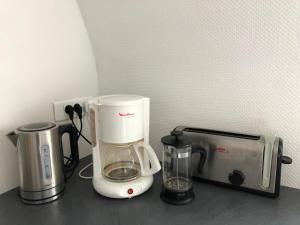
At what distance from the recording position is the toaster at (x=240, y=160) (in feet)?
2.89

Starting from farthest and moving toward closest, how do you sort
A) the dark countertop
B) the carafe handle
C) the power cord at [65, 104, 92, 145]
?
the power cord at [65, 104, 92, 145], the carafe handle, the dark countertop

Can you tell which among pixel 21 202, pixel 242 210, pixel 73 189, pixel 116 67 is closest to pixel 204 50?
pixel 116 67

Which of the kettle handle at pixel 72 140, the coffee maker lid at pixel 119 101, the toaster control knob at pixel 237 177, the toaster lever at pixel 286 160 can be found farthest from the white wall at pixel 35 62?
the toaster lever at pixel 286 160

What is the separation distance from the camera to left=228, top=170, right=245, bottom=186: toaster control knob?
3.02ft

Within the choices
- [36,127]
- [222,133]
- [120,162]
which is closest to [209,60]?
[222,133]

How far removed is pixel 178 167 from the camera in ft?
3.35

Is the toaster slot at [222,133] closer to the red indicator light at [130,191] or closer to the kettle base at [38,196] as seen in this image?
the red indicator light at [130,191]

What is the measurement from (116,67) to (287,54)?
2.28 ft

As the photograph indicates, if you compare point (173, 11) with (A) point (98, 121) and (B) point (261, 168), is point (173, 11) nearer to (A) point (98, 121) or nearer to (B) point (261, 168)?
(A) point (98, 121)

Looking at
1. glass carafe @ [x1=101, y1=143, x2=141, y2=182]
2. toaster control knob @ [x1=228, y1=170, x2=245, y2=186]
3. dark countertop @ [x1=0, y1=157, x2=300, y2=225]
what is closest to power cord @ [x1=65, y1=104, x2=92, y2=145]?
glass carafe @ [x1=101, y1=143, x2=141, y2=182]

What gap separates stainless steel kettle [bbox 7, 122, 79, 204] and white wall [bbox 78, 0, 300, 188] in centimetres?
43

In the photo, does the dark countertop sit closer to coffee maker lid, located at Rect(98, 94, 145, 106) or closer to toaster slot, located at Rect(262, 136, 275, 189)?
toaster slot, located at Rect(262, 136, 275, 189)

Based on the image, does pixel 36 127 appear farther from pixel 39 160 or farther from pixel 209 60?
pixel 209 60

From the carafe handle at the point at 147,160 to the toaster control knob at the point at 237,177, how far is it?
0.25 metres
